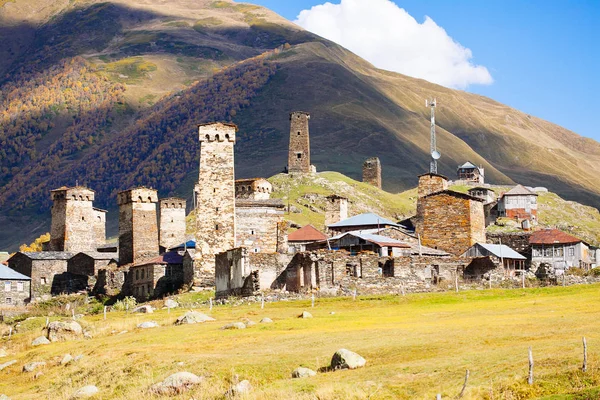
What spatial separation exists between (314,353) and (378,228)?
51.8 metres

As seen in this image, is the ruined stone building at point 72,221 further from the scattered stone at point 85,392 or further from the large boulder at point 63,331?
the scattered stone at point 85,392

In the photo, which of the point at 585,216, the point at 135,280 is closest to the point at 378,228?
the point at 135,280

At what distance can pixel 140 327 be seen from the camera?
55.0 metres

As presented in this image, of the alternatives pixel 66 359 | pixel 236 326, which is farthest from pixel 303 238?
pixel 66 359

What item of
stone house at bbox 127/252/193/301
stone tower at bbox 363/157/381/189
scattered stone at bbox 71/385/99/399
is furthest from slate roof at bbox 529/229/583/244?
stone tower at bbox 363/157/381/189

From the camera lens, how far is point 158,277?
91812 millimetres

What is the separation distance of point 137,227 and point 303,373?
73.9m

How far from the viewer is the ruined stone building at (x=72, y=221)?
122438mm

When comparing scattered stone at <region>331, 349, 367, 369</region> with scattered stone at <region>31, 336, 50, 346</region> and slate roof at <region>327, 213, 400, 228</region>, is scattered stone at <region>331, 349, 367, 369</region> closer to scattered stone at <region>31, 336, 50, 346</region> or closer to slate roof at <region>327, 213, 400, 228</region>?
scattered stone at <region>31, 336, 50, 346</region>

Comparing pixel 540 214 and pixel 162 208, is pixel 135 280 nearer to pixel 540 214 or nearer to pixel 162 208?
pixel 162 208

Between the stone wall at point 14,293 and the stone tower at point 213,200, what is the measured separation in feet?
88.5

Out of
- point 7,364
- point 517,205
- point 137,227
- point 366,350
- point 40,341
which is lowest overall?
point 7,364

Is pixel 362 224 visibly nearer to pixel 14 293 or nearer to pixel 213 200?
pixel 213 200

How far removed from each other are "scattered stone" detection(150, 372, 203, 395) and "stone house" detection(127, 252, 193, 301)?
52.3 metres
